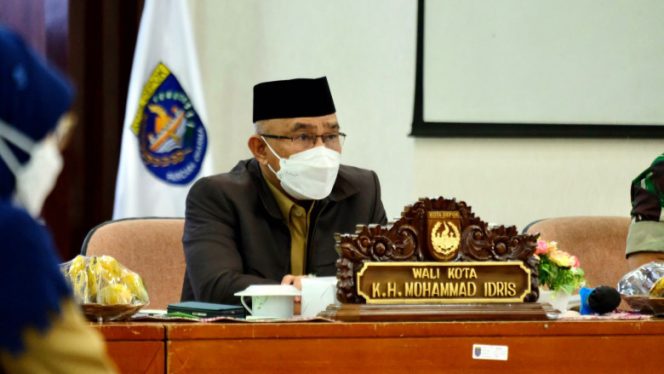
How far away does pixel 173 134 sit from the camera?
164 inches

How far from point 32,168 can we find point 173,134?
315 centimetres

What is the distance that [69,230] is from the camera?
13.2 feet

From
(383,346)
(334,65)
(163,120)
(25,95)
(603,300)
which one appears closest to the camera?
(25,95)

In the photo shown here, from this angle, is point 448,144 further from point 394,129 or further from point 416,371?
point 416,371

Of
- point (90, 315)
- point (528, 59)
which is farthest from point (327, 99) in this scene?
point (528, 59)

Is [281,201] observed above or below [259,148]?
below

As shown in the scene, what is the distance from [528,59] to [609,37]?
14.0 inches

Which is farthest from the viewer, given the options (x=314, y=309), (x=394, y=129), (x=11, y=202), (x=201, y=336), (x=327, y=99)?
(x=394, y=129)

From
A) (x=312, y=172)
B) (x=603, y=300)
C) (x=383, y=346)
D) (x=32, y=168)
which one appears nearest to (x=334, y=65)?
(x=312, y=172)

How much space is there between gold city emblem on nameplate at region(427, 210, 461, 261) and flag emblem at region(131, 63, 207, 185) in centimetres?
198

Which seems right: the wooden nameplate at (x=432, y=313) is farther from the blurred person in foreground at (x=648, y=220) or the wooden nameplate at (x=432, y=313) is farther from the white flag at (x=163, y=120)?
the white flag at (x=163, y=120)

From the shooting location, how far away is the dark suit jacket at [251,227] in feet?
10.1

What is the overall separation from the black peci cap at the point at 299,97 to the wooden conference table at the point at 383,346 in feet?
3.61

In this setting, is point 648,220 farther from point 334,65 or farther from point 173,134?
point 173,134
